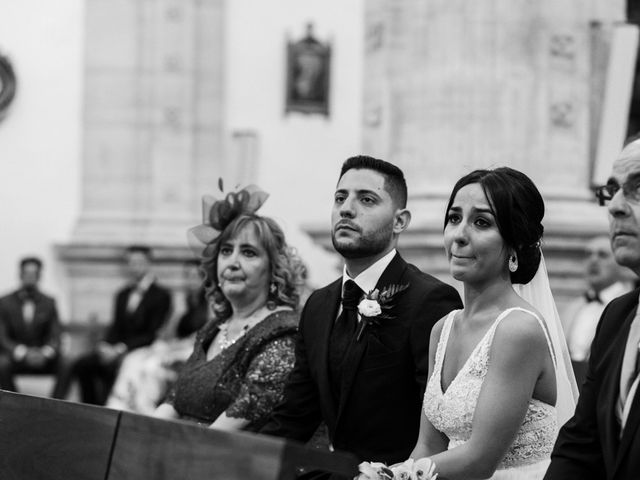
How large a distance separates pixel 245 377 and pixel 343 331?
927mm

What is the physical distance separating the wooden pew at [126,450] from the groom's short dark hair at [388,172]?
1292mm

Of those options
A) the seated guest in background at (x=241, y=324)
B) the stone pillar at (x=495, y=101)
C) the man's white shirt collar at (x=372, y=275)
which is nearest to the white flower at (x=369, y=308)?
the man's white shirt collar at (x=372, y=275)

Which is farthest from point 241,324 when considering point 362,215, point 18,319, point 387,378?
point 18,319

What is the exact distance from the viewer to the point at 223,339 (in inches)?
244

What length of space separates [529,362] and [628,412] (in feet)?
2.43

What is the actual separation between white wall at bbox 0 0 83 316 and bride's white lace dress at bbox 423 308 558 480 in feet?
46.4

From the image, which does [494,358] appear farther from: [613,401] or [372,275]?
[372,275]

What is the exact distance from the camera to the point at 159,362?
12.7 metres

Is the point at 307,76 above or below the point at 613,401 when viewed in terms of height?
above

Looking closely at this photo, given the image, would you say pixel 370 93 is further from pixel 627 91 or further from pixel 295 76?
pixel 295 76

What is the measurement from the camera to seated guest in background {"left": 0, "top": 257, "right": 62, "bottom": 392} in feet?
48.7

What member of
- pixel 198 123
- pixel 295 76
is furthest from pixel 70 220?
pixel 295 76

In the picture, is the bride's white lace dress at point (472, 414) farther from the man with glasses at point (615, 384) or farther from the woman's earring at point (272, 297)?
the woman's earring at point (272, 297)

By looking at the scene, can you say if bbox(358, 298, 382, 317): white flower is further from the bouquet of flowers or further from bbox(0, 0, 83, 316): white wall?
bbox(0, 0, 83, 316): white wall
